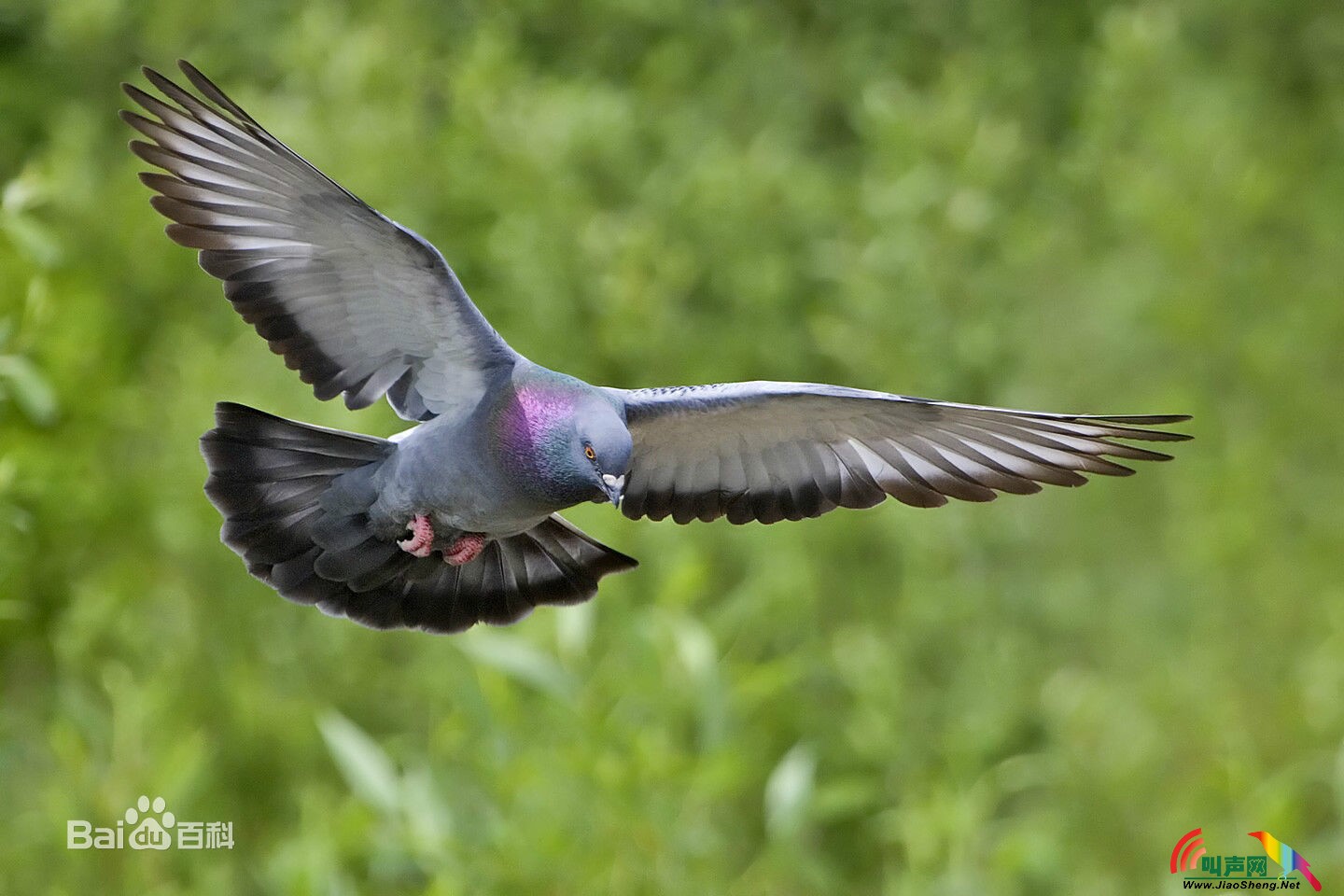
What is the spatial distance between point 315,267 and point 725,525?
265 centimetres

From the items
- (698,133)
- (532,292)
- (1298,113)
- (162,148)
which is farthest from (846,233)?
(162,148)

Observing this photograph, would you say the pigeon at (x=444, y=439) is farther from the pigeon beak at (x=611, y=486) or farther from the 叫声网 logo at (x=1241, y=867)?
the 叫声网 logo at (x=1241, y=867)

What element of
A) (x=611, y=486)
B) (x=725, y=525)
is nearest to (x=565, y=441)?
(x=611, y=486)

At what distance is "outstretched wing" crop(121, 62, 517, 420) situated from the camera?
7.21 feet

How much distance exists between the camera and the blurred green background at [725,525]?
9.95ft

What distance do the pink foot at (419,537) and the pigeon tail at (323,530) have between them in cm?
6

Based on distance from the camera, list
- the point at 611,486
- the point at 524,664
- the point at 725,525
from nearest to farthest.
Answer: the point at 611,486 < the point at 524,664 < the point at 725,525

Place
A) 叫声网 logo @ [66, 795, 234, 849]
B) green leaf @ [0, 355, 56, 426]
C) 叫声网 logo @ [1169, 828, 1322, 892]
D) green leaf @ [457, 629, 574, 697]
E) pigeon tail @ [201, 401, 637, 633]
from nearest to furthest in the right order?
green leaf @ [0, 355, 56, 426] → pigeon tail @ [201, 401, 637, 633] → 叫声网 logo @ [66, 795, 234, 849] → green leaf @ [457, 629, 574, 697] → 叫声网 logo @ [1169, 828, 1322, 892]

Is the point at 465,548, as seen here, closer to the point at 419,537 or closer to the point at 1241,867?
the point at 419,537

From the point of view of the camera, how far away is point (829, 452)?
267 cm

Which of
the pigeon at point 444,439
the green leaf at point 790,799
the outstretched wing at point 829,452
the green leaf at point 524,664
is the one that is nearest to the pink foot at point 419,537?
the pigeon at point 444,439

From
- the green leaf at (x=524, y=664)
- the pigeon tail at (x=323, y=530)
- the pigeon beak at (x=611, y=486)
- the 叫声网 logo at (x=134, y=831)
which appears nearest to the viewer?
the pigeon beak at (x=611, y=486)

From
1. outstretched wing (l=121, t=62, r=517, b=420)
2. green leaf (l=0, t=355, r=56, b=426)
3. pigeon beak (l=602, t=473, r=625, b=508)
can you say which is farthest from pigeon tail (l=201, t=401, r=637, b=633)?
pigeon beak (l=602, t=473, r=625, b=508)

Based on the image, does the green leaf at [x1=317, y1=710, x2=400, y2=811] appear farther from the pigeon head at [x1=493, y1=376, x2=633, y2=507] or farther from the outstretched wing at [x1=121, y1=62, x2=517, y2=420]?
the pigeon head at [x1=493, y1=376, x2=633, y2=507]
